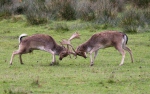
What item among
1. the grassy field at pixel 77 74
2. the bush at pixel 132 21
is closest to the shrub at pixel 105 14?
the bush at pixel 132 21

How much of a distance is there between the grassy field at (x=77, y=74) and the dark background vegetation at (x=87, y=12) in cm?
383

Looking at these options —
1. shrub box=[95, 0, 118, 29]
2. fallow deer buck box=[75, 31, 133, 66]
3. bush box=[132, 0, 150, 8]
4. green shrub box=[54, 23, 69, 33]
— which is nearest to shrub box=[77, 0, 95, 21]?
shrub box=[95, 0, 118, 29]

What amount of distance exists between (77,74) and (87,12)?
12.4 meters

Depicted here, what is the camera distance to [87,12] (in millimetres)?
25172

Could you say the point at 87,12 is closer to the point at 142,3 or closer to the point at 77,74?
the point at 142,3

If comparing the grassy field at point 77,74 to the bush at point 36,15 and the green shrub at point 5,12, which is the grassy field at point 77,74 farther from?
the green shrub at point 5,12

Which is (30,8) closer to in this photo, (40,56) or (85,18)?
(85,18)

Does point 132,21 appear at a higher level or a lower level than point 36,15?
higher

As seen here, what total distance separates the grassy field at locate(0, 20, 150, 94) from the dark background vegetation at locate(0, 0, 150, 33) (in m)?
3.83

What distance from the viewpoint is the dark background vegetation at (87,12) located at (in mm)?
23016

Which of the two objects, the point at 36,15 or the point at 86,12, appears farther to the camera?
the point at 86,12

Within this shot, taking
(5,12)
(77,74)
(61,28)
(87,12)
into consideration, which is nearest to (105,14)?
(87,12)

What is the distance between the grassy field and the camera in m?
11.2

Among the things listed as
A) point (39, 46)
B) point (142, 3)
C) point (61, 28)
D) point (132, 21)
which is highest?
point (39, 46)
